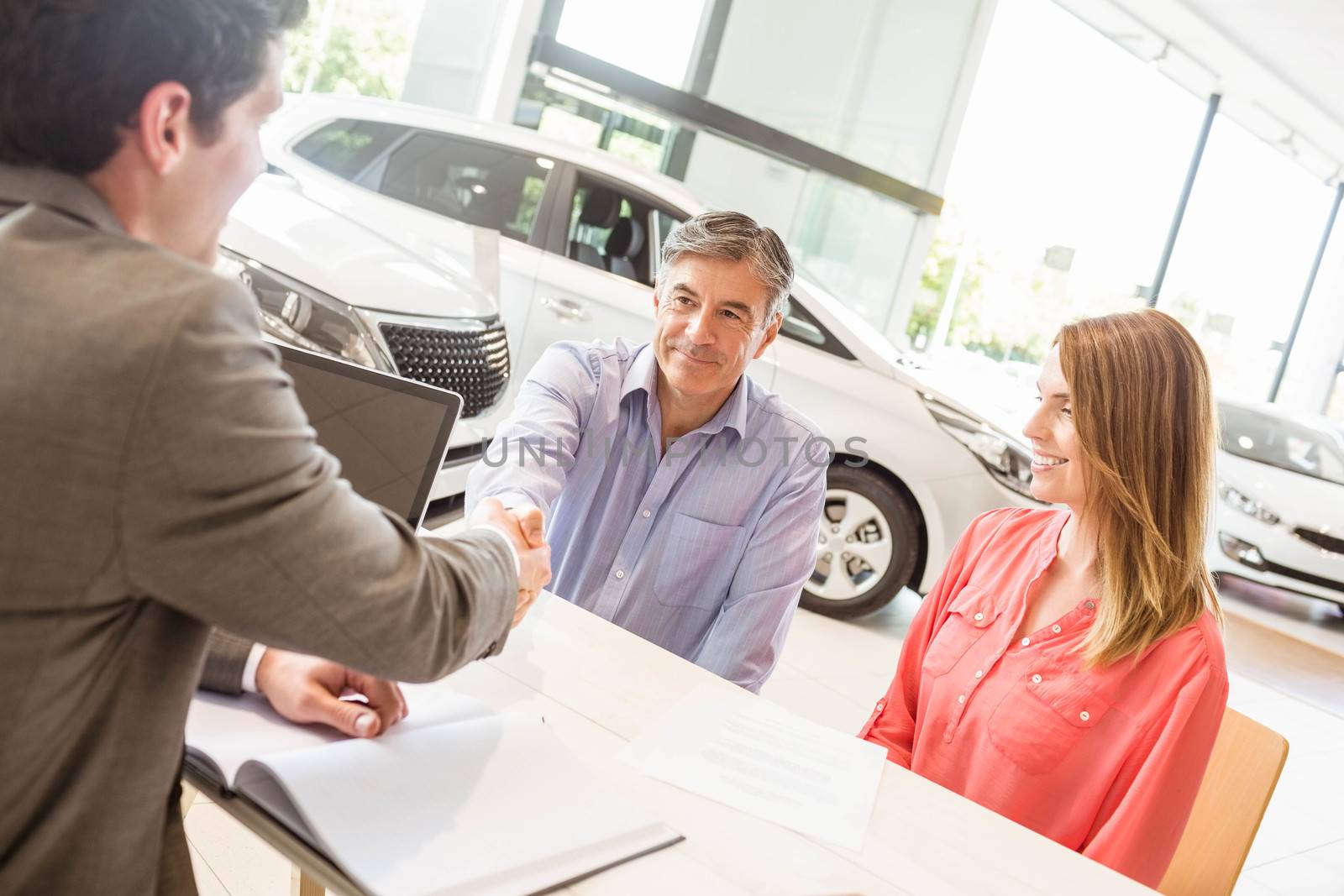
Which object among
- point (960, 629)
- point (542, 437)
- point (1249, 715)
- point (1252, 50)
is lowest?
point (1249, 715)

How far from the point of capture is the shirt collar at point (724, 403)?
86.6 inches

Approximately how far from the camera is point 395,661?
32.3 inches

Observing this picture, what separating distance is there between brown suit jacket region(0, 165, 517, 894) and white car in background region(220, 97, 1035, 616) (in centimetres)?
349

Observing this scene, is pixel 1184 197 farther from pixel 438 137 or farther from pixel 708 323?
pixel 708 323

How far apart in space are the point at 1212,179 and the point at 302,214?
37.8 ft

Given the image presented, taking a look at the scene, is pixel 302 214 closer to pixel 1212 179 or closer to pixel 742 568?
pixel 742 568

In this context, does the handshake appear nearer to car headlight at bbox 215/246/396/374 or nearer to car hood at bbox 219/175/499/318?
car headlight at bbox 215/246/396/374

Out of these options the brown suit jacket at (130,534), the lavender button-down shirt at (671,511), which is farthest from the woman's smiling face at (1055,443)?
the brown suit jacket at (130,534)

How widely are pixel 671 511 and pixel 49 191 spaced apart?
1.52m

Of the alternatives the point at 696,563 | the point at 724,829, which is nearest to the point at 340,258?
the point at 696,563

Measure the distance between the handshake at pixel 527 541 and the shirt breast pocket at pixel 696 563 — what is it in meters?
0.78

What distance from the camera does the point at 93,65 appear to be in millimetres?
708

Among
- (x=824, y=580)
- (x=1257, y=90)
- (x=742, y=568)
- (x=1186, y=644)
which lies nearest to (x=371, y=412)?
(x=742, y=568)

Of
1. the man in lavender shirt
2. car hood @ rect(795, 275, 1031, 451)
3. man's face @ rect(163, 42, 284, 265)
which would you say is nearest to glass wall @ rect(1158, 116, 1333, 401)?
car hood @ rect(795, 275, 1031, 451)
